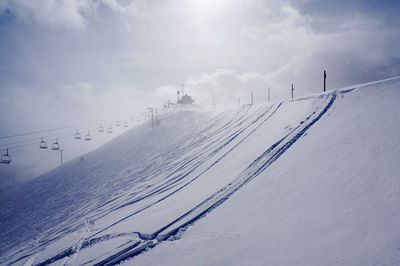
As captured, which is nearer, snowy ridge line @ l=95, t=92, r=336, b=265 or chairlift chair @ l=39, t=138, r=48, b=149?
Answer: snowy ridge line @ l=95, t=92, r=336, b=265

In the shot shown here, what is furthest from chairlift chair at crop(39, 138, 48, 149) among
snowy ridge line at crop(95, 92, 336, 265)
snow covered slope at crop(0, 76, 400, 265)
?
snowy ridge line at crop(95, 92, 336, 265)

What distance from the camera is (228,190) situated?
7.01 m

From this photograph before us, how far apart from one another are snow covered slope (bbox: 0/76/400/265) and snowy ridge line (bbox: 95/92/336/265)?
0.13 ft

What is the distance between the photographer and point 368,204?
4355mm

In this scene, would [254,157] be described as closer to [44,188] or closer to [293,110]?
[293,110]

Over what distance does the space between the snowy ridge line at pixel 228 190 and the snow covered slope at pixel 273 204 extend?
0.04 metres

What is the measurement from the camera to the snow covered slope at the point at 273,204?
3.98m

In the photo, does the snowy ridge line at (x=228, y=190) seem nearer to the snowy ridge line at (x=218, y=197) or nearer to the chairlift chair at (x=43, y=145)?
the snowy ridge line at (x=218, y=197)

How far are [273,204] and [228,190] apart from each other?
1.79 metres

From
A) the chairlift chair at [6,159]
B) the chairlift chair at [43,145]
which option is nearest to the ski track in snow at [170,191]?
the chairlift chair at [6,159]

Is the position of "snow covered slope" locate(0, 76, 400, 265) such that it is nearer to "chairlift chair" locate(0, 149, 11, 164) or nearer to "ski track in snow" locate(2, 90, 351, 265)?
"ski track in snow" locate(2, 90, 351, 265)

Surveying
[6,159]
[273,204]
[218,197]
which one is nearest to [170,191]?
[218,197]

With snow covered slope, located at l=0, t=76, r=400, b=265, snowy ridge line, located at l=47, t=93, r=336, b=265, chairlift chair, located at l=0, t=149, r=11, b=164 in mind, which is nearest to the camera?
snow covered slope, located at l=0, t=76, r=400, b=265

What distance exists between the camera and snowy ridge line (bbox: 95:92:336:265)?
5551 millimetres
